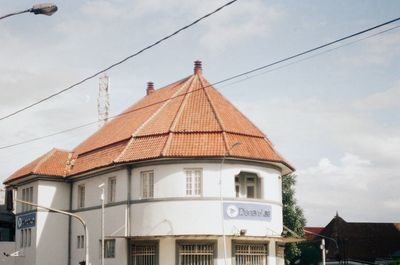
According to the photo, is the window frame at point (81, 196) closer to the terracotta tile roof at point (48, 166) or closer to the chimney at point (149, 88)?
the terracotta tile roof at point (48, 166)

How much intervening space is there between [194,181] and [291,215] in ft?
86.3

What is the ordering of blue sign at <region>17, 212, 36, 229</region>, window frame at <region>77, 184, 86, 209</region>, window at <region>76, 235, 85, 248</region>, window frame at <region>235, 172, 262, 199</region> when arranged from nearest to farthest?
window frame at <region>235, 172, 262, 199</region> < window at <region>76, 235, 85, 248</region> < window frame at <region>77, 184, 86, 209</region> < blue sign at <region>17, 212, 36, 229</region>

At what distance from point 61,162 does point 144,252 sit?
12.8 metres

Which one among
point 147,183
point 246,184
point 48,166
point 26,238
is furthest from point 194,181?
point 26,238

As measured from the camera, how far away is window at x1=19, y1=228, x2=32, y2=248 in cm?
4091

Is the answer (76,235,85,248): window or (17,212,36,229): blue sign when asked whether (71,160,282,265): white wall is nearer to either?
(76,235,85,248): window

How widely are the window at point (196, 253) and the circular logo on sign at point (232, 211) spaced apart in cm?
189

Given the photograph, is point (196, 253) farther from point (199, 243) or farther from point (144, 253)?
point (144, 253)

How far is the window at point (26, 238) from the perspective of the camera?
134ft

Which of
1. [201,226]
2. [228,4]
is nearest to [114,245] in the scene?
[201,226]

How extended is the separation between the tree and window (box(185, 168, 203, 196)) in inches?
1011

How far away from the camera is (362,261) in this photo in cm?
6850

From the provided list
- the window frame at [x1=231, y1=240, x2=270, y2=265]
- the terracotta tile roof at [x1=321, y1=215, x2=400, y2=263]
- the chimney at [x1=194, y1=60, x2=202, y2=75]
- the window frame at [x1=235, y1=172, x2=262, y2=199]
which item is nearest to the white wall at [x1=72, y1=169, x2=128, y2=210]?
the window frame at [x1=235, y1=172, x2=262, y2=199]

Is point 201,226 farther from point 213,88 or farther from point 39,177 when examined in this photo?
point 39,177
